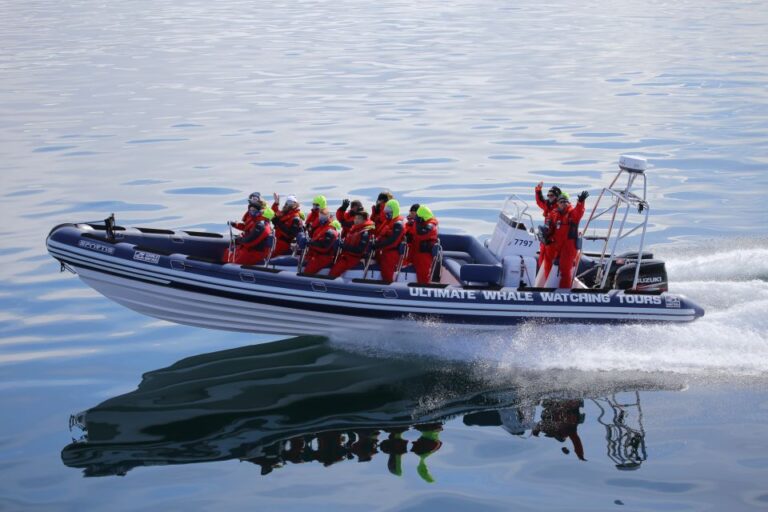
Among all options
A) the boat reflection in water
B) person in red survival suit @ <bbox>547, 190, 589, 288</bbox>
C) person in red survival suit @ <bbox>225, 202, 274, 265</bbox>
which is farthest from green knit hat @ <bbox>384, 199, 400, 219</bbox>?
person in red survival suit @ <bbox>547, 190, 589, 288</bbox>

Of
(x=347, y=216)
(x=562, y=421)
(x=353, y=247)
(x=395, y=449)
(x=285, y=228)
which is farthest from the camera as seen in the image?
(x=285, y=228)

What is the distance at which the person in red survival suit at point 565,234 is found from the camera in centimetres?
1123

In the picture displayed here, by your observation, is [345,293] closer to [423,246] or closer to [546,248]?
[423,246]

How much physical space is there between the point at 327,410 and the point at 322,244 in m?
2.15

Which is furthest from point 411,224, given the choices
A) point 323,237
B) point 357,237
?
point 323,237

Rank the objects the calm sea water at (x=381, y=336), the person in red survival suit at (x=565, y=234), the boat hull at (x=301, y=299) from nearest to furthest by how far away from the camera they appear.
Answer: the calm sea water at (x=381, y=336)
the boat hull at (x=301, y=299)
the person in red survival suit at (x=565, y=234)

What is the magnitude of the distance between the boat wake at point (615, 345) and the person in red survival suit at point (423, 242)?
70cm

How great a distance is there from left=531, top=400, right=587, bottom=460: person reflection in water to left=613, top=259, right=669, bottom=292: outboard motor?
1974 mm

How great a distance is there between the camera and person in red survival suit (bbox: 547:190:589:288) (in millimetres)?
11227

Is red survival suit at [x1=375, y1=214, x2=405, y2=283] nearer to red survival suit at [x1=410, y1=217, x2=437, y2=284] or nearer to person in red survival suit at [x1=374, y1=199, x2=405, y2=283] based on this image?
person in red survival suit at [x1=374, y1=199, x2=405, y2=283]

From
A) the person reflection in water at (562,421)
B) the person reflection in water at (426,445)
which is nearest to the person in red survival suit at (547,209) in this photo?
the person reflection in water at (562,421)

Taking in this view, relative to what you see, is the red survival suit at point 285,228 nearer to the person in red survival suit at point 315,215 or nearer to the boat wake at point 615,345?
the person in red survival suit at point 315,215

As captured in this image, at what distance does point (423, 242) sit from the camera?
11445 mm

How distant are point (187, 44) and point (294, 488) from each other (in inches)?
1273
